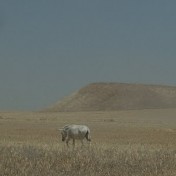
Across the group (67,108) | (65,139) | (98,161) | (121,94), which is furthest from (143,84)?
(98,161)

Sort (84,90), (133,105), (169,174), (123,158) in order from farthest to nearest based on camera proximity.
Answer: (84,90) → (133,105) → (123,158) → (169,174)

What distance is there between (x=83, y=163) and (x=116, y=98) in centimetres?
14877

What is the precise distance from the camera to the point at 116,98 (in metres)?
166

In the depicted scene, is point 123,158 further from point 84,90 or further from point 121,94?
point 84,90

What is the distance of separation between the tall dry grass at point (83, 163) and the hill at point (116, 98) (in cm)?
13271

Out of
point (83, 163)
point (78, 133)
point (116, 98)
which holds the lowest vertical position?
point (83, 163)

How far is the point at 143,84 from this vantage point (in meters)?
175

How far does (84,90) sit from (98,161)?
16367 cm

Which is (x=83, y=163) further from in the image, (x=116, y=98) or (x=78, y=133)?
(x=116, y=98)

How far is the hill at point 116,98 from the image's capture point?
521ft

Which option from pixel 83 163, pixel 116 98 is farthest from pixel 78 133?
pixel 116 98

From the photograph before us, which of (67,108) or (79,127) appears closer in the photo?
(79,127)

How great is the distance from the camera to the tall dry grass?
15.5 metres

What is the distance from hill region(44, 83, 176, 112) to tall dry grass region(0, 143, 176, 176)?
133 metres
